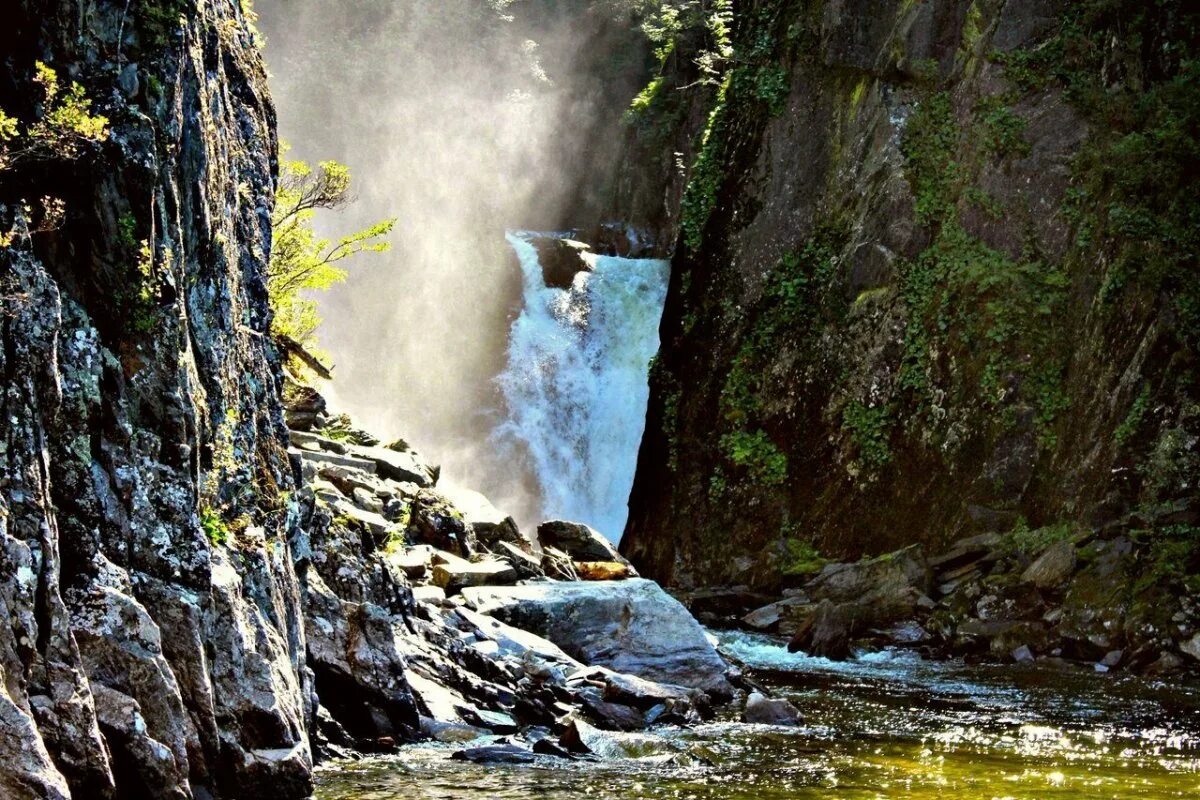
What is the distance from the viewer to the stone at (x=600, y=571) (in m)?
18.8

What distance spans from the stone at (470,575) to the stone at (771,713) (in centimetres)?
380

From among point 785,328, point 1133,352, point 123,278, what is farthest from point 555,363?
point 123,278

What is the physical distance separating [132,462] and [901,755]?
7.24 m

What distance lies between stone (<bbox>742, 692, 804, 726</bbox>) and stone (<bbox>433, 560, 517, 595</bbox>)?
380cm

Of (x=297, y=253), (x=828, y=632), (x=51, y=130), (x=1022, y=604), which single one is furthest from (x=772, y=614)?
(x=51, y=130)

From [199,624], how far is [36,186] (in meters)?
2.99

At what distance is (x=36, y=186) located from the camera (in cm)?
791

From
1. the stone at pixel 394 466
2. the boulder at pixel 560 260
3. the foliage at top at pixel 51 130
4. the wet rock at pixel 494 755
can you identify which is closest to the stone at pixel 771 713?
the wet rock at pixel 494 755

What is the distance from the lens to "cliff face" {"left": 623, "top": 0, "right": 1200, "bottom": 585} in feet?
70.3

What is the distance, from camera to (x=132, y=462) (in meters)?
8.05

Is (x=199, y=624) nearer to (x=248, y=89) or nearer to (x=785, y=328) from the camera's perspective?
(x=248, y=89)

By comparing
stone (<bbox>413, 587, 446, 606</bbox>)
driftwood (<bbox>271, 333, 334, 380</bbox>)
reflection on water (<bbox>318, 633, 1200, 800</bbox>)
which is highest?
driftwood (<bbox>271, 333, 334, 380</bbox>)

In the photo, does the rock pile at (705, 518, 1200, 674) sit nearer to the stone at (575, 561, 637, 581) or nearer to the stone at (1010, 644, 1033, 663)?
the stone at (1010, 644, 1033, 663)

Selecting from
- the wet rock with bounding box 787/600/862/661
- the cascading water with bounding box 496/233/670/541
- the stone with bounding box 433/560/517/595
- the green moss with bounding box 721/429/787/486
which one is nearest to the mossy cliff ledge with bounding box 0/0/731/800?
the stone with bounding box 433/560/517/595
